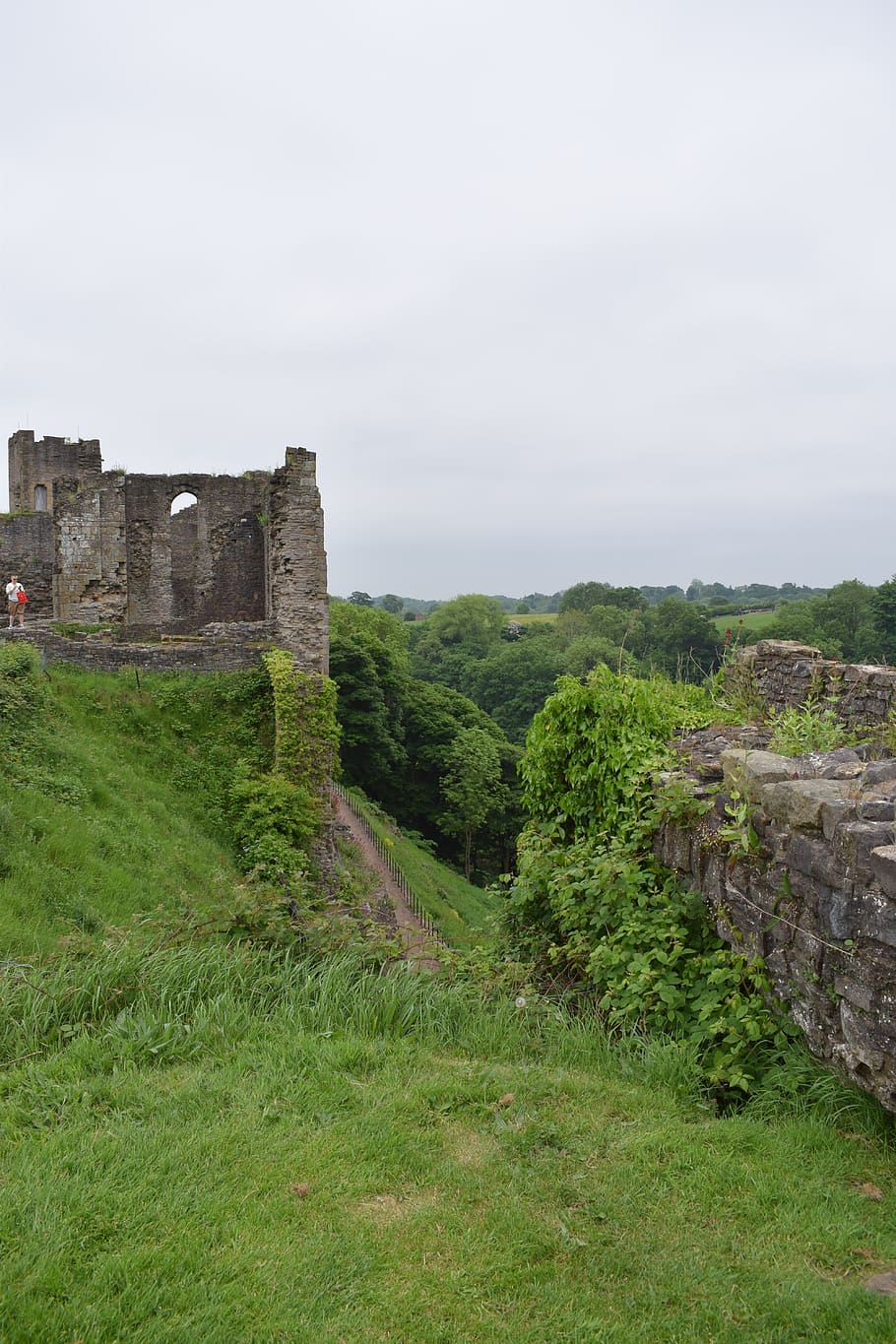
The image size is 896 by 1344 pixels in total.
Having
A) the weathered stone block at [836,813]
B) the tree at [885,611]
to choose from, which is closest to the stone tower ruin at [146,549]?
the weathered stone block at [836,813]

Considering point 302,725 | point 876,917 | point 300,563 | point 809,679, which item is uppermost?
point 300,563

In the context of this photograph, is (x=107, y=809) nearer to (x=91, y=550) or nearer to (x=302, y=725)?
(x=302, y=725)

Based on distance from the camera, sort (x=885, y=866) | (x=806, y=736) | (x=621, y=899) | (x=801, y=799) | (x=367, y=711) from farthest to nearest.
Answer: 1. (x=367, y=711)
2. (x=806, y=736)
3. (x=621, y=899)
4. (x=801, y=799)
5. (x=885, y=866)

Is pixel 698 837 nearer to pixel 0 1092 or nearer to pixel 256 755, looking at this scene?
pixel 0 1092

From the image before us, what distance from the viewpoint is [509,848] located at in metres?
38.7

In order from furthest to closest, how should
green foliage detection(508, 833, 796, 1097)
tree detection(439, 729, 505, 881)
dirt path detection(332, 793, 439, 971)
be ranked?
tree detection(439, 729, 505, 881) → dirt path detection(332, 793, 439, 971) → green foliage detection(508, 833, 796, 1097)

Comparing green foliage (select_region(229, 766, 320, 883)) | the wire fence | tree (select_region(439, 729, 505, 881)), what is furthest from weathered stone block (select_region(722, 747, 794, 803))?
tree (select_region(439, 729, 505, 881))

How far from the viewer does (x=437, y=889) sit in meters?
23.6

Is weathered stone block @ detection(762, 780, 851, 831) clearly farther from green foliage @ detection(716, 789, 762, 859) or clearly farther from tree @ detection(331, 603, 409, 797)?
tree @ detection(331, 603, 409, 797)

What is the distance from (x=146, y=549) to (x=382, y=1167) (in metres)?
17.5

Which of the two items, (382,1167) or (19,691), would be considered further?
(19,691)

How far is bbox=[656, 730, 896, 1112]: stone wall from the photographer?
129 inches

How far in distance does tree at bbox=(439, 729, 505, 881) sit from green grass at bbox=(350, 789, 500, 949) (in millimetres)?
5934

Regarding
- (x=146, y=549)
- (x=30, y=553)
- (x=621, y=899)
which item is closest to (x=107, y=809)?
(x=621, y=899)
